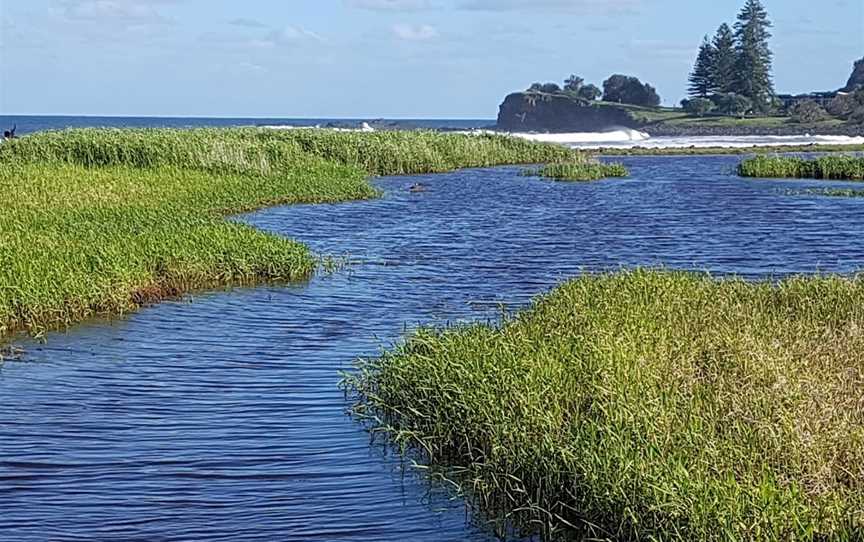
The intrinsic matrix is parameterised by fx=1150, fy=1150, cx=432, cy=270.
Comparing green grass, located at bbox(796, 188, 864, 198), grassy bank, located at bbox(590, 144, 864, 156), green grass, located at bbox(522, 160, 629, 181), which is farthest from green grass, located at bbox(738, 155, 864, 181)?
grassy bank, located at bbox(590, 144, 864, 156)

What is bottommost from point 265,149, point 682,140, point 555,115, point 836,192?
point 836,192

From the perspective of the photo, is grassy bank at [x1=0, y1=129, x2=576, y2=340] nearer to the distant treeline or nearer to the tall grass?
the tall grass

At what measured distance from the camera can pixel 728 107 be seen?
14725 centimetres

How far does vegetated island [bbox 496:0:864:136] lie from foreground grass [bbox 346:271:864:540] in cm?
11012

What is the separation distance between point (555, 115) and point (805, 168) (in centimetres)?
11525

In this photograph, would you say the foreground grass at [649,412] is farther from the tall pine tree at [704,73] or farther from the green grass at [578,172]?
the tall pine tree at [704,73]

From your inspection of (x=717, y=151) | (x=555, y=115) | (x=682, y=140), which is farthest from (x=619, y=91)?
(x=717, y=151)

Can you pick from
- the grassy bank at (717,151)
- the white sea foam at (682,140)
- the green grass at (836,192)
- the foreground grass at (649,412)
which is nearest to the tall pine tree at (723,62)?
the white sea foam at (682,140)

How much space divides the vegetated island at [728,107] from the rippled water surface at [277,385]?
94599 millimetres

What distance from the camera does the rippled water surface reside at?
10.8 m

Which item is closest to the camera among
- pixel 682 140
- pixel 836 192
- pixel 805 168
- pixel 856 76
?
pixel 836 192

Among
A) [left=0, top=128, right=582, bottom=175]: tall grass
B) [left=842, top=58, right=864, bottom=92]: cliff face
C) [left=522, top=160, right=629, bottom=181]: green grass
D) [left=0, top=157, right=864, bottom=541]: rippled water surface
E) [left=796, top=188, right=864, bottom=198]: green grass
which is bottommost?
[left=0, top=157, right=864, bottom=541]: rippled water surface

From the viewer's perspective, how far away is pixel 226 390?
599 inches

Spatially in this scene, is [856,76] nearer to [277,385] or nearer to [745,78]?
[745,78]
